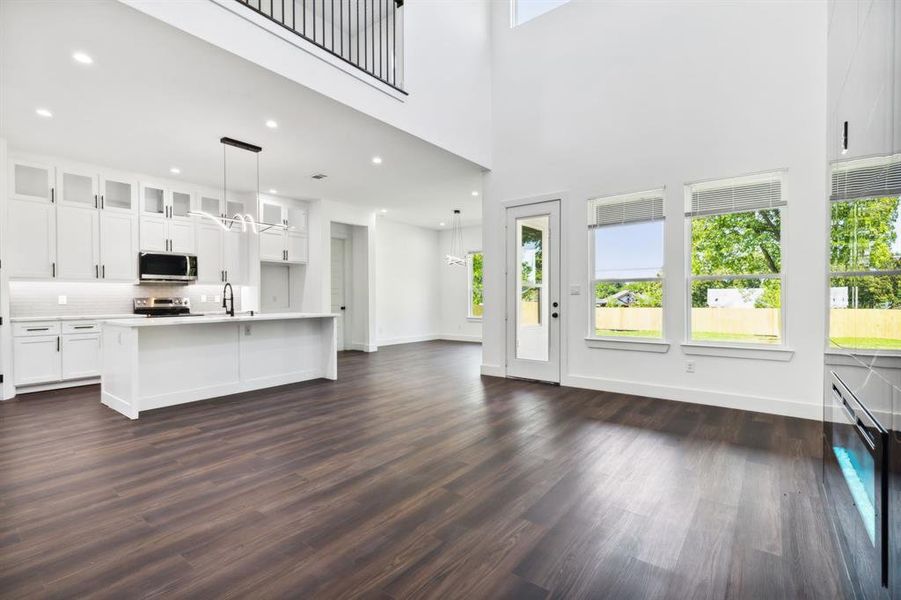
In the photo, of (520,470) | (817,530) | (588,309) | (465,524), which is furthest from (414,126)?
(817,530)

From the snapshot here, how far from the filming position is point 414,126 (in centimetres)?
486

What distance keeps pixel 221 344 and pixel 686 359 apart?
5288mm

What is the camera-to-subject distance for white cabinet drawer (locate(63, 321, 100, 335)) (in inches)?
214

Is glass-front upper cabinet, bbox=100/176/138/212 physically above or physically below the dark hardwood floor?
above

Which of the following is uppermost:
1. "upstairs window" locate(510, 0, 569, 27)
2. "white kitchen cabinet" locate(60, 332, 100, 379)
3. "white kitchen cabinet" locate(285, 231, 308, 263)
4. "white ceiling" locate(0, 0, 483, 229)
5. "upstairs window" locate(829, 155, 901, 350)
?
"upstairs window" locate(510, 0, 569, 27)

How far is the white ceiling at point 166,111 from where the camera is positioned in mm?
2988

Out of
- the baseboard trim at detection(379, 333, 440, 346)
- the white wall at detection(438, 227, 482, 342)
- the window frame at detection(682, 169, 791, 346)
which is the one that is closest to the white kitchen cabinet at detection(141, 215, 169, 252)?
the baseboard trim at detection(379, 333, 440, 346)

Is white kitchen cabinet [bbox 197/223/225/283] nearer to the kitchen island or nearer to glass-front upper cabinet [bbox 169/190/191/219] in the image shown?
glass-front upper cabinet [bbox 169/190/191/219]

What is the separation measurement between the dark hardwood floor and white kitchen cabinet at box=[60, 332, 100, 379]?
148 centimetres

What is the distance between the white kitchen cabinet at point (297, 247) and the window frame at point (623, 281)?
17.8ft

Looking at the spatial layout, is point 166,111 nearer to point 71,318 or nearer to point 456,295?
point 71,318

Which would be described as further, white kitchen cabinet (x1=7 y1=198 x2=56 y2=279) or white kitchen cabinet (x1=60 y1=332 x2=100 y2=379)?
white kitchen cabinet (x1=60 y1=332 x2=100 y2=379)

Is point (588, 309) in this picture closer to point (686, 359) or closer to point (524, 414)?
point (686, 359)

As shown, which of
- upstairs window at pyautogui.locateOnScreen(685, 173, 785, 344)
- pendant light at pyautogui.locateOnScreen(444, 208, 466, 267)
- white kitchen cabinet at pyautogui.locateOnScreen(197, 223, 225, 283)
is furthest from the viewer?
pendant light at pyautogui.locateOnScreen(444, 208, 466, 267)
